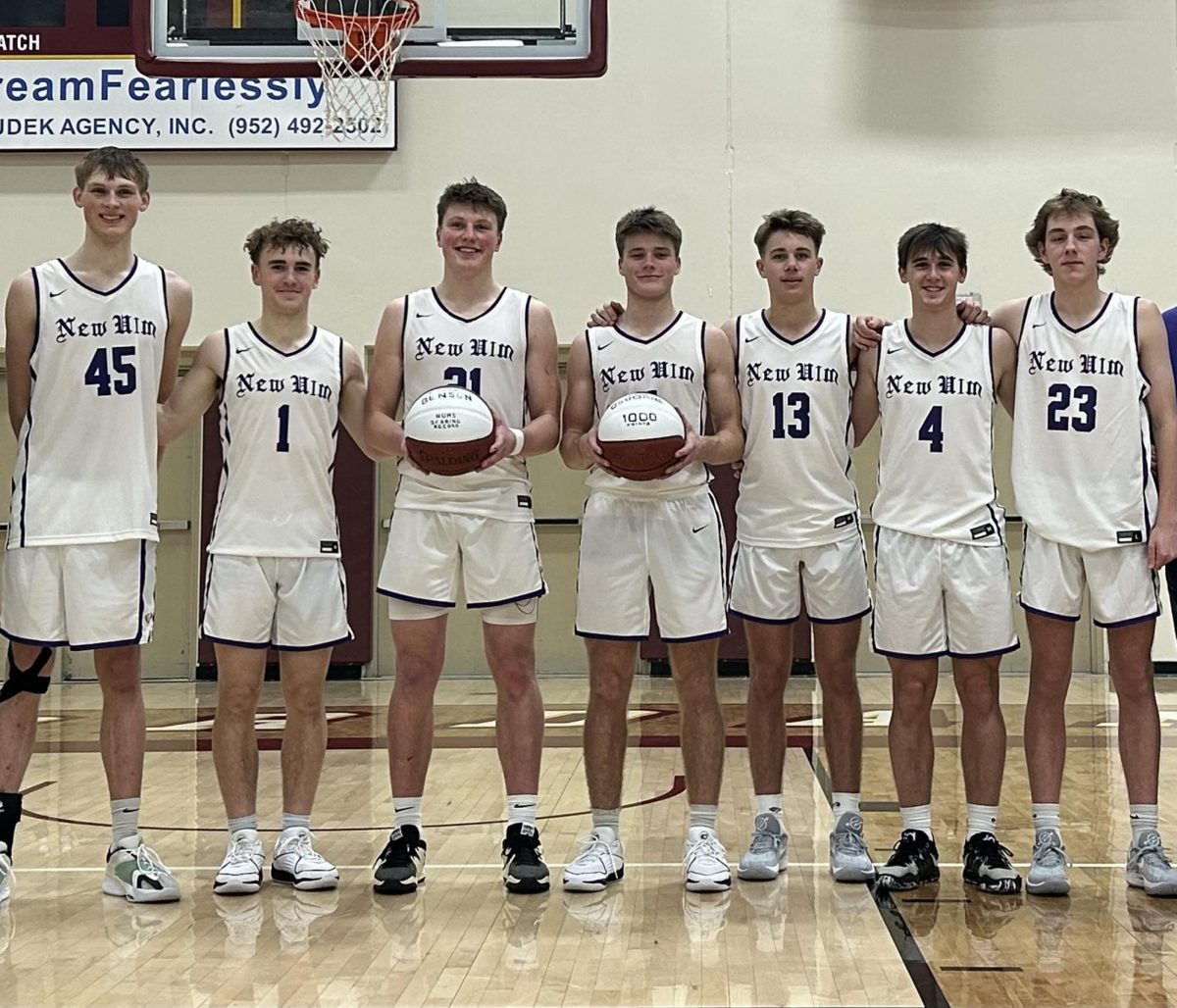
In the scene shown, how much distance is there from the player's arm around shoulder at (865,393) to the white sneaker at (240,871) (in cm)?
219

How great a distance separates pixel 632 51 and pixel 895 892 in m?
8.08

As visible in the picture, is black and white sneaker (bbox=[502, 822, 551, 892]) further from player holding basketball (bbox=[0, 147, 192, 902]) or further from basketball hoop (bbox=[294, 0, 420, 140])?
basketball hoop (bbox=[294, 0, 420, 140])

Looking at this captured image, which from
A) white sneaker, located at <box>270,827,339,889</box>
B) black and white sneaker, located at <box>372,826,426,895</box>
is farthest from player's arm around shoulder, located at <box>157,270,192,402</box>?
black and white sneaker, located at <box>372,826,426,895</box>

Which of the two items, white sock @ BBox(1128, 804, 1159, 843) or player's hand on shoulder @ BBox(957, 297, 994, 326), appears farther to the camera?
player's hand on shoulder @ BBox(957, 297, 994, 326)

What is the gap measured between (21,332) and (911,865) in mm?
2974

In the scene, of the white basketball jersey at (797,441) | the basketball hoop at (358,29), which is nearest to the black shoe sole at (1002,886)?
the white basketball jersey at (797,441)

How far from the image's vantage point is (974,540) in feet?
13.6

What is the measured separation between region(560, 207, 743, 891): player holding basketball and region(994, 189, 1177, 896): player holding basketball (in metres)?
0.89

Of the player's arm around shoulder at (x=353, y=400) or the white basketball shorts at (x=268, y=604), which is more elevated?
the player's arm around shoulder at (x=353, y=400)

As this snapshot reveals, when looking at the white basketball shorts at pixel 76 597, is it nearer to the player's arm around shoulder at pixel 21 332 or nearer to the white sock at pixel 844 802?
the player's arm around shoulder at pixel 21 332

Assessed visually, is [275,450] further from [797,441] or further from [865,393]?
[865,393]

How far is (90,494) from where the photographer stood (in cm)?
407

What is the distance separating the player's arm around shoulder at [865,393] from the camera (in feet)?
14.3

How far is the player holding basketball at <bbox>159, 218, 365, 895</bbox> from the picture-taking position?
4.15 metres
